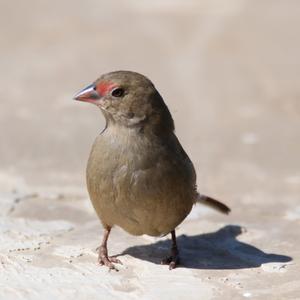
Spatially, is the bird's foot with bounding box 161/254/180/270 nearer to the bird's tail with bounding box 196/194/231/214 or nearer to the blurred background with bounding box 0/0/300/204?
the bird's tail with bounding box 196/194/231/214

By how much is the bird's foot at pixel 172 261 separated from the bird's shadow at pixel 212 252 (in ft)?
0.15

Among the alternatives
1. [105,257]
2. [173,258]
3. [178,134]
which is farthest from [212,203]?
[178,134]

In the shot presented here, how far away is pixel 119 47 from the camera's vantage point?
10.7 meters

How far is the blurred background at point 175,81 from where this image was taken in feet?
26.7

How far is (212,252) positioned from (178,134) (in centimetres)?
301

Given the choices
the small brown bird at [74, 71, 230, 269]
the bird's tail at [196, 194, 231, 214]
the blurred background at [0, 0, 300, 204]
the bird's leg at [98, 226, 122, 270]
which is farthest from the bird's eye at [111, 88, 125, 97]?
the blurred background at [0, 0, 300, 204]

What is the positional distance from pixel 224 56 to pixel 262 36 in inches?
26.7

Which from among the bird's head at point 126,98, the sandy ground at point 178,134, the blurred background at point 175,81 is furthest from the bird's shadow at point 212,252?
the blurred background at point 175,81

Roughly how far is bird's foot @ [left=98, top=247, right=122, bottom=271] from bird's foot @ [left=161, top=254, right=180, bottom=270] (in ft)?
0.97

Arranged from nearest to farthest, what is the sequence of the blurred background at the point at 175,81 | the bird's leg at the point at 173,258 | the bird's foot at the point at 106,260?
1. the bird's foot at the point at 106,260
2. the bird's leg at the point at 173,258
3. the blurred background at the point at 175,81

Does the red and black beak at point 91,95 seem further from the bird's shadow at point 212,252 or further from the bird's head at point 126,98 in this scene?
the bird's shadow at point 212,252

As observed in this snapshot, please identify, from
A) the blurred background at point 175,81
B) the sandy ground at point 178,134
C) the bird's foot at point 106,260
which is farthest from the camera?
the blurred background at point 175,81

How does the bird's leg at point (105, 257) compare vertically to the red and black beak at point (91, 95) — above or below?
below

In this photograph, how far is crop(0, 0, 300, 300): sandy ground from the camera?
5398 millimetres
